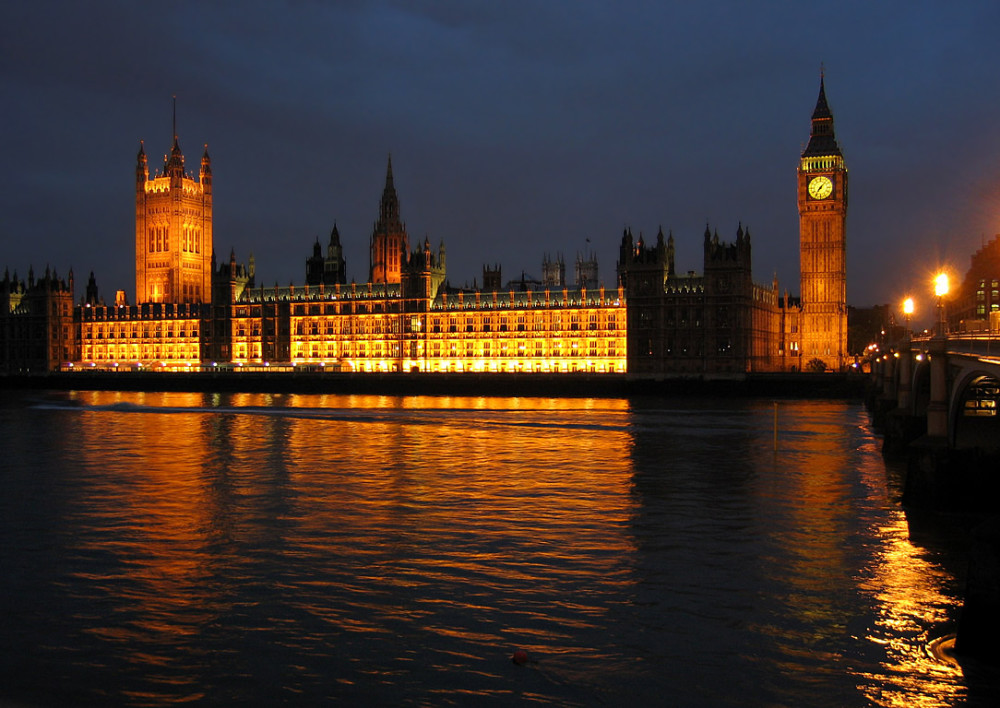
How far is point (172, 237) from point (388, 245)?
48.2 meters

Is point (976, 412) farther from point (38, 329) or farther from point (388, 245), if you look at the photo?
point (38, 329)

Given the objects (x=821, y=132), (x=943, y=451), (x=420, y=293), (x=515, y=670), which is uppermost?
(x=821, y=132)

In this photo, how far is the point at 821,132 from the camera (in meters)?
138

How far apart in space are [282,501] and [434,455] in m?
16.0

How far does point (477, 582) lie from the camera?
2297 cm

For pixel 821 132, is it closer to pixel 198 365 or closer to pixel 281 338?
pixel 281 338

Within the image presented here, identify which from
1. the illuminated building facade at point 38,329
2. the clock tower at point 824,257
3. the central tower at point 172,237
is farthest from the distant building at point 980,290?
the illuminated building facade at point 38,329

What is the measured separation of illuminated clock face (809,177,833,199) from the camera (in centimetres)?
13350

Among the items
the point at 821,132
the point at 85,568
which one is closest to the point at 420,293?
the point at 821,132

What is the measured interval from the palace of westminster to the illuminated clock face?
14cm

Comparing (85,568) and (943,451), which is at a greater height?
(943,451)

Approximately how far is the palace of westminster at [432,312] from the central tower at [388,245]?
0.24 meters

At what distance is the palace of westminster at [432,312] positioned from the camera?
12725 cm

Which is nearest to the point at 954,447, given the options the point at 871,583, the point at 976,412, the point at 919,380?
the point at 871,583
